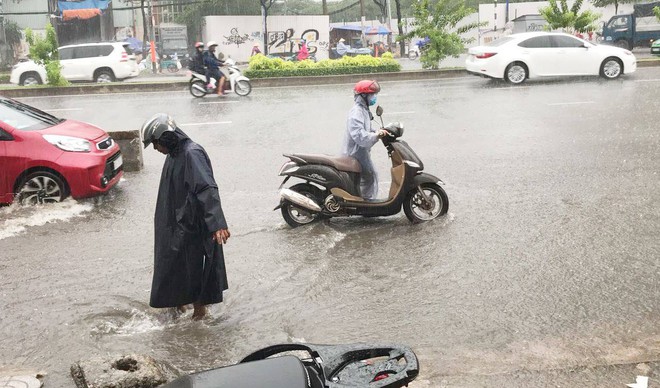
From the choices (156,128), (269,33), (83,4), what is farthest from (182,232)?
(269,33)

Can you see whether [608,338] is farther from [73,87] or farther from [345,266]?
[73,87]

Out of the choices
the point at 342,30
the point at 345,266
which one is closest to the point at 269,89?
the point at 345,266

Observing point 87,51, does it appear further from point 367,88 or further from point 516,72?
point 367,88

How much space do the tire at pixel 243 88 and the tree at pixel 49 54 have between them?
5.98 metres

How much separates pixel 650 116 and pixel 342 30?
3088 cm

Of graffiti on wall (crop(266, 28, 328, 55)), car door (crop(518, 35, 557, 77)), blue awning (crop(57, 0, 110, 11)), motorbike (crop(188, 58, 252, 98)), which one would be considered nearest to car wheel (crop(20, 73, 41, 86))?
motorbike (crop(188, 58, 252, 98))

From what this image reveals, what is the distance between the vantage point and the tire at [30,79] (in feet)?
78.7

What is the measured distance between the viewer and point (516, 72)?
19.7 meters

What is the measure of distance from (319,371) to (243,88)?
661 inches

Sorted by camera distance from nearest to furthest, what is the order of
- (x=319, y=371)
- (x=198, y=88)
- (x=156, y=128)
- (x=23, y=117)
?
(x=319, y=371)
(x=156, y=128)
(x=23, y=117)
(x=198, y=88)

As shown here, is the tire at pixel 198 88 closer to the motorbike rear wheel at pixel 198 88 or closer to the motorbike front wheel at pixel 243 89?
the motorbike rear wheel at pixel 198 88

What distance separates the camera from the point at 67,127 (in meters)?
9.38

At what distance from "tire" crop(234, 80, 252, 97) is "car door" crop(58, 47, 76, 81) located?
28.3ft

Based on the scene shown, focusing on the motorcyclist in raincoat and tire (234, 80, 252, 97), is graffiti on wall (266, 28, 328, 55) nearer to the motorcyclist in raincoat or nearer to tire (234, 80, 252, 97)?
tire (234, 80, 252, 97)
